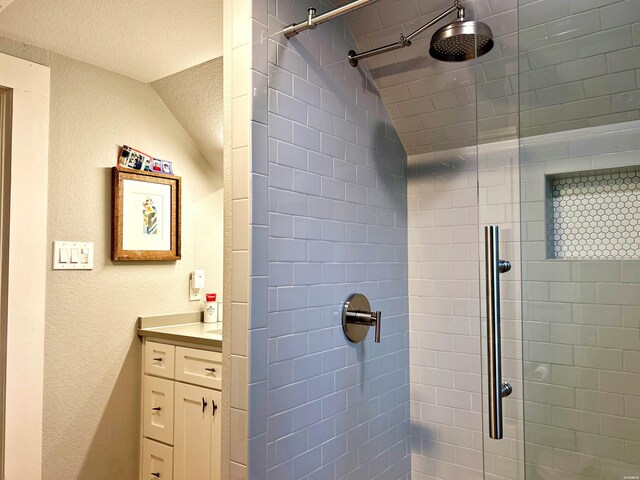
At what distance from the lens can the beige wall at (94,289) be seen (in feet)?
7.07

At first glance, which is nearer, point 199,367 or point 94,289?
point 199,367

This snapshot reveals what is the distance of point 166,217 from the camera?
2.57m

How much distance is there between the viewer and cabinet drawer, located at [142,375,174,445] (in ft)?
7.52

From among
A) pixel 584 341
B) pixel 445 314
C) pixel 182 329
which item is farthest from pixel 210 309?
pixel 584 341

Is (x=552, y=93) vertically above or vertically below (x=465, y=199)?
above

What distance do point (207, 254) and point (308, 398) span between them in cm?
144

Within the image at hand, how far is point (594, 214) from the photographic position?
1172 millimetres

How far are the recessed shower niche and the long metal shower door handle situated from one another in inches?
5.2

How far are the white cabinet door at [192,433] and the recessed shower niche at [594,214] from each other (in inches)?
61.1

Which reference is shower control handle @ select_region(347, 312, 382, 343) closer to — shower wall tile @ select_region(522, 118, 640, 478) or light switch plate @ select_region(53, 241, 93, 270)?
shower wall tile @ select_region(522, 118, 640, 478)

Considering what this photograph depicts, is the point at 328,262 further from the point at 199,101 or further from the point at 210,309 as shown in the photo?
the point at 199,101

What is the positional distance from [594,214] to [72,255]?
211 cm

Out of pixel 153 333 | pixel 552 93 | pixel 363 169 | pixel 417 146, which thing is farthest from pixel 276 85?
pixel 153 333

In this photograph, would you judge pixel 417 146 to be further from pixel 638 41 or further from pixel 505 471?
pixel 505 471
